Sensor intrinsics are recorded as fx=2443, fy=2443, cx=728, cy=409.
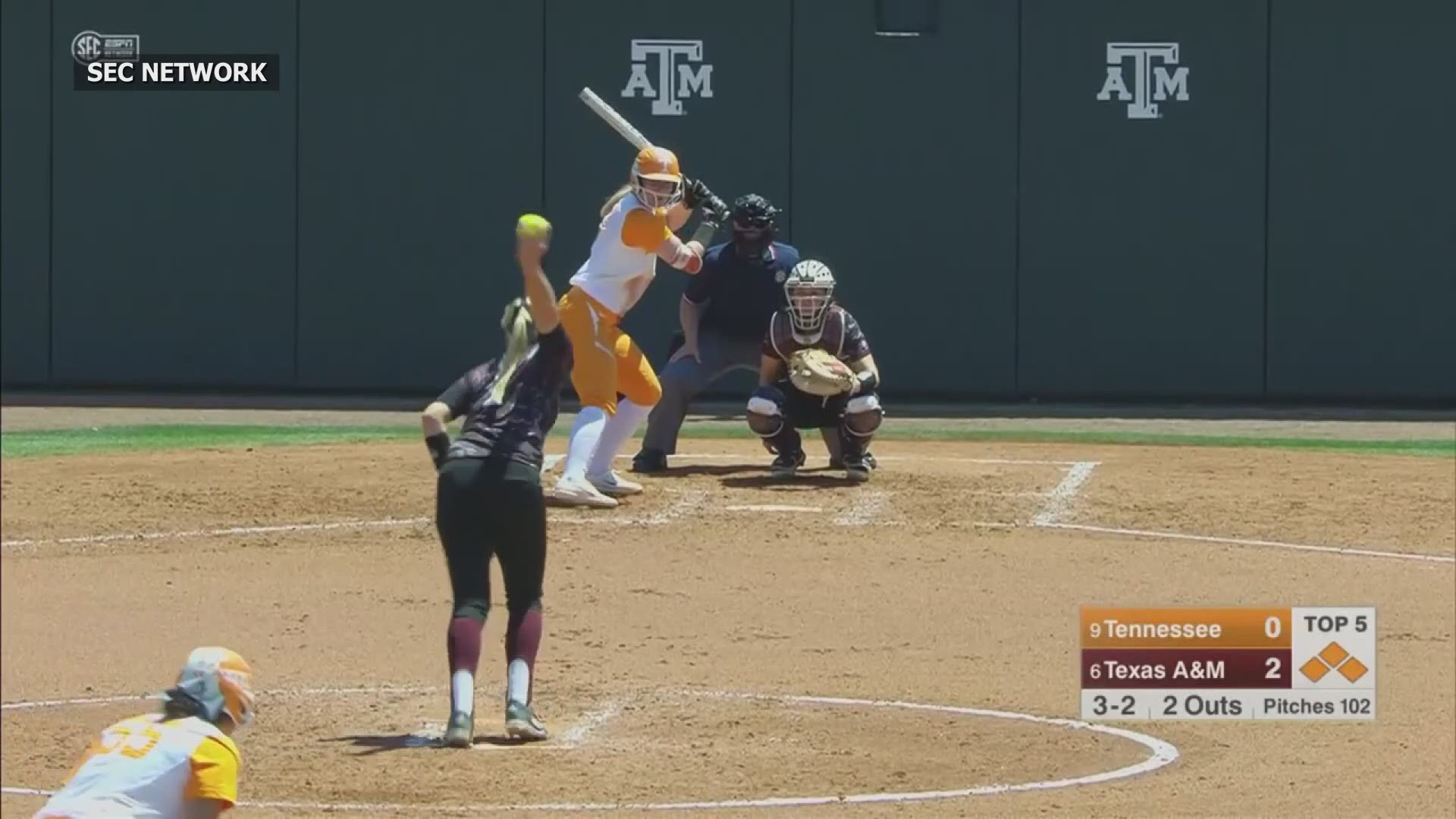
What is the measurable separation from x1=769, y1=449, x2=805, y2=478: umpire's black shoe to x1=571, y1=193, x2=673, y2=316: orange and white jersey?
2.41 m

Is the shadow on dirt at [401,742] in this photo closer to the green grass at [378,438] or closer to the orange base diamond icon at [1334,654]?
the orange base diamond icon at [1334,654]

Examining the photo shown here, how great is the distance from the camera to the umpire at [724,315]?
1597 centimetres

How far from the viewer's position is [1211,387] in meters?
23.6

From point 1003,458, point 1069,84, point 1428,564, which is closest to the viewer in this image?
point 1428,564

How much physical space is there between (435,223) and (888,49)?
15.4 ft

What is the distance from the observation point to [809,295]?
50.1ft

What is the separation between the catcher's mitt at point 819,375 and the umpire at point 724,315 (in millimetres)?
820

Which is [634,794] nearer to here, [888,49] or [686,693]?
[686,693]

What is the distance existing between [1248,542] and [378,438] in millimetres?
7535

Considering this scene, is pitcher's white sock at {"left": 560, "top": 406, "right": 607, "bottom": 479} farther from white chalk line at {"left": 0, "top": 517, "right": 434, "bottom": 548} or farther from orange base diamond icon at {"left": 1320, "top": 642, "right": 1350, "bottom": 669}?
orange base diamond icon at {"left": 1320, "top": 642, "right": 1350, "bottom": 669}

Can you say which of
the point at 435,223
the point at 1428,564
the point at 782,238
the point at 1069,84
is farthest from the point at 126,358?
the point at 1428,564

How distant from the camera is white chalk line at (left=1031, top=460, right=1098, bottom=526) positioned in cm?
1491

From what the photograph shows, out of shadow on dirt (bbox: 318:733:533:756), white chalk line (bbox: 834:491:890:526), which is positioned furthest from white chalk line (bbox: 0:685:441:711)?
white chalk line (bbox: 834:491:890:526)

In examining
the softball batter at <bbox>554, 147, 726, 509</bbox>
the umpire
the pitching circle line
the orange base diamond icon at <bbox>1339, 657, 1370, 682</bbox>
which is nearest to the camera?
the pitching circle line
